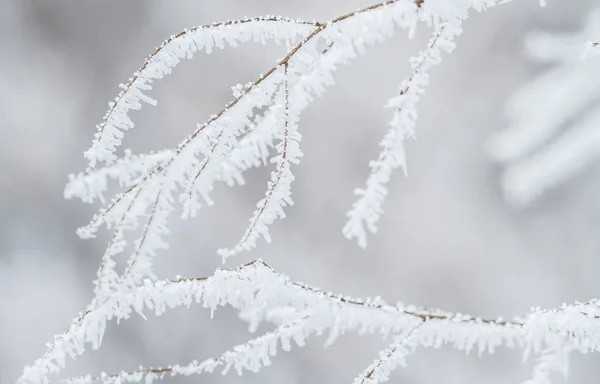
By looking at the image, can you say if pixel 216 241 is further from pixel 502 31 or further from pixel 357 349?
pixel 502 31

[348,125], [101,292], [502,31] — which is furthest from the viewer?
[348,125]

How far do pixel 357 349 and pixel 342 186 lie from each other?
1.01m

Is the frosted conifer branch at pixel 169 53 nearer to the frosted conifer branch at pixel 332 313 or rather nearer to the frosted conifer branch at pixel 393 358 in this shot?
the frosted conifer branch at pixel 332 313

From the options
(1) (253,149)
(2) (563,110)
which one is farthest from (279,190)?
(2) (563,110)

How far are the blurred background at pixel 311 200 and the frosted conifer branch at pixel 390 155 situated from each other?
260 centimetres

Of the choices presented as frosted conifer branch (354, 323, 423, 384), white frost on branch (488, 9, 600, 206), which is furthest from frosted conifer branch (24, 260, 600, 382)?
white frost on branch (488, 9, 600, 206)

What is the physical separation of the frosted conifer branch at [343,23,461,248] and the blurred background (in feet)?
8.54

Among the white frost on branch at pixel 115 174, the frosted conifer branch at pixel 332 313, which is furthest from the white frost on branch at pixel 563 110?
the white frost on branch at pixel 115 174

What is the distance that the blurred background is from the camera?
3.16 metres

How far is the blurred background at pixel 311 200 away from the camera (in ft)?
10.4

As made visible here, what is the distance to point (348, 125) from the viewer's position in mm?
3381

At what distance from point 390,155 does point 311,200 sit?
2.84 m

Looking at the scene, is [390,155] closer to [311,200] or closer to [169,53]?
[169,53]

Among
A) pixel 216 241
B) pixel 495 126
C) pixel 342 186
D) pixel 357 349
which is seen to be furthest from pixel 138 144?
pixel 495 126
